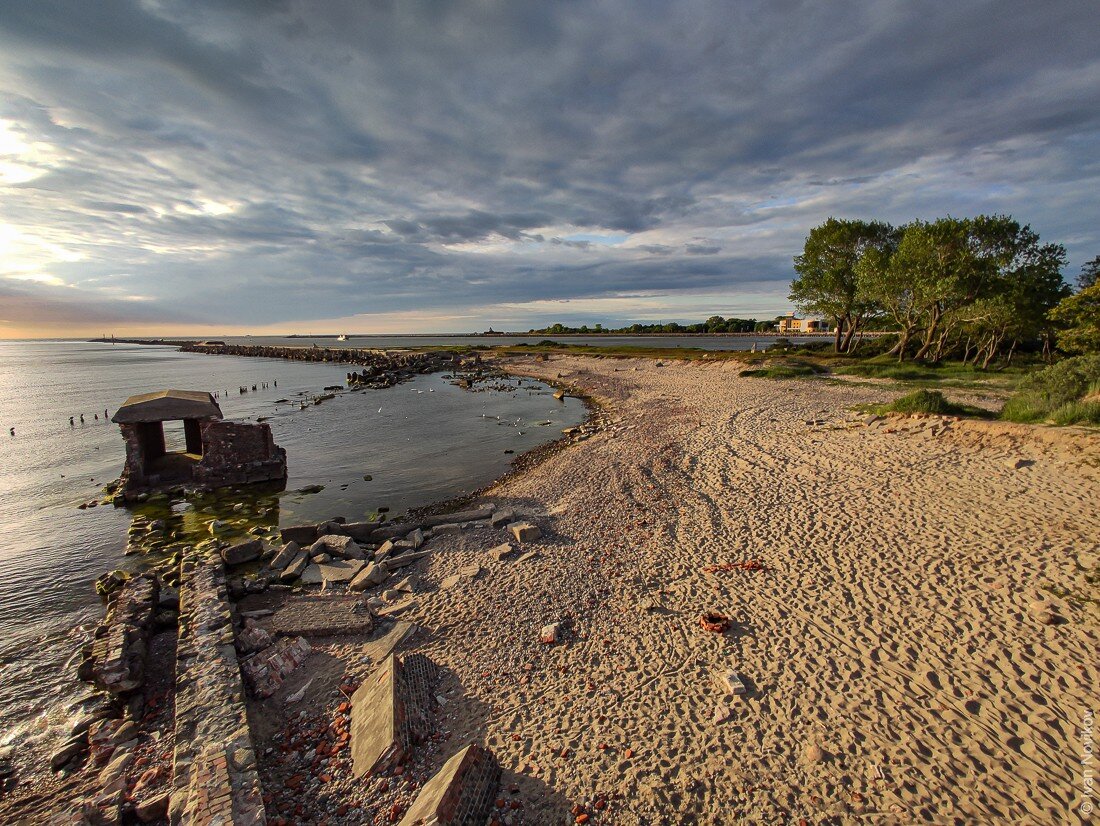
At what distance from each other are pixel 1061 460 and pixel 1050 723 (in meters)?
11.7

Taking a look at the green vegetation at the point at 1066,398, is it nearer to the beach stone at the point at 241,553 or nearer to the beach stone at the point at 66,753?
the beach stone at the point at 241,553

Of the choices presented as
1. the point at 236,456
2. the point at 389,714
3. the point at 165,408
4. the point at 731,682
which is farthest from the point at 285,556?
the point at 731,682

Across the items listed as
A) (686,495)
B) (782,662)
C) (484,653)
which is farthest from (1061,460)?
(484,653)

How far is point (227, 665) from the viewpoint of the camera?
24.9ft

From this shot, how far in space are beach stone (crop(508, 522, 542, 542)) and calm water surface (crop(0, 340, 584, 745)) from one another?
602 cm

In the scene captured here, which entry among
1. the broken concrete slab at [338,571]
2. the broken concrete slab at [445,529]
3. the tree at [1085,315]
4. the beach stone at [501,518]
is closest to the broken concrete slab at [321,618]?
the broken concrete slab at [338,571]

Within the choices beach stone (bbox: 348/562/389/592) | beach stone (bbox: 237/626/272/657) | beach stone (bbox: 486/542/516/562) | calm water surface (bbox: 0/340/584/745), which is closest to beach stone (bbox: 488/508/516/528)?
beach stone (bbox: 486/542/516/562)

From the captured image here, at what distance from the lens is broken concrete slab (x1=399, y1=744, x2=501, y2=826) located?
4797 mm

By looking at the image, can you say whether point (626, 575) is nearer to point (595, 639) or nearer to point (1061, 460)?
point (595, 639)

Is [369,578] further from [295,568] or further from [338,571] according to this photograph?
[295,568]

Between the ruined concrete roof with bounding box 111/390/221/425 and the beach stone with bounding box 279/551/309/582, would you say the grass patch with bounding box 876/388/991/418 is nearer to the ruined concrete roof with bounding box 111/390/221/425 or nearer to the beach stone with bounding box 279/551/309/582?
the beach stone with bounding box 279/551/309/582

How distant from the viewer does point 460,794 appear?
5043mm

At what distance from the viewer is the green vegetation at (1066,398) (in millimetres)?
15480

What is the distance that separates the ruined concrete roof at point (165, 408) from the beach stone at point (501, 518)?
1366cm
